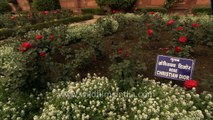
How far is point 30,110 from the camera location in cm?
440

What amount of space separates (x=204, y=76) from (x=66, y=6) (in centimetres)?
1756

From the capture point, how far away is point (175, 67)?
4332mm

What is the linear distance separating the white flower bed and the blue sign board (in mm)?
238

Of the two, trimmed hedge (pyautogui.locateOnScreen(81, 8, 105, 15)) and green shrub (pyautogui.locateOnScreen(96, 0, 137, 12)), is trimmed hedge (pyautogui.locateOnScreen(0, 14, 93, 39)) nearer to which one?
green shrub (pyautogui.locateOnScreen(96, 0, 137, 12))

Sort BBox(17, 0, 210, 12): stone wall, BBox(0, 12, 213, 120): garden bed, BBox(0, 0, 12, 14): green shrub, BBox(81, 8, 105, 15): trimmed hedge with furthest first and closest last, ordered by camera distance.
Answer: BBox(0, 0, 12, 14): green shrub
BBox(81, 8, 105, 15): trimmed hedge
BBox(17, 0, 210, 12): stone wall
BBox(0, 12, 213, 120): garden bed

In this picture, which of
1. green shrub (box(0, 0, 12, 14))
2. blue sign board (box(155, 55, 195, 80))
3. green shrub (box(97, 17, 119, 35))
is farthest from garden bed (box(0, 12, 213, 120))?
green shrub (box(0, 0, 12, 14))

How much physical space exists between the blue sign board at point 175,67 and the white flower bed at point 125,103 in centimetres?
24

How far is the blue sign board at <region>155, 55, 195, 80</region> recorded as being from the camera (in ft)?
13.9

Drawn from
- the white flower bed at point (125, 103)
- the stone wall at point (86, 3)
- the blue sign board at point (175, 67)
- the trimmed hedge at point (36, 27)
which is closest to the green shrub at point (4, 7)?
the stone wall at point (86, 3)

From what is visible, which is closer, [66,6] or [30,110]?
[30,110]

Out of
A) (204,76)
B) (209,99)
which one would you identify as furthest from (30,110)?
(204,76)

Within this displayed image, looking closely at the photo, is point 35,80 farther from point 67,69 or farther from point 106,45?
point 106,45

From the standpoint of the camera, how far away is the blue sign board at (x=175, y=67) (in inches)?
167

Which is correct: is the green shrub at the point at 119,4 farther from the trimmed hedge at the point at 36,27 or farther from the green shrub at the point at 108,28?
the green shrub at the point at 108,28
